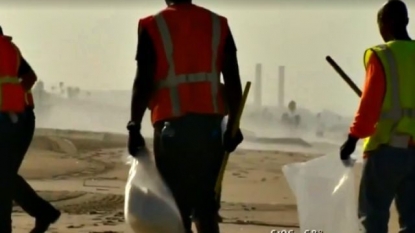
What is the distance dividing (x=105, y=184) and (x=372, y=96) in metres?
5.35

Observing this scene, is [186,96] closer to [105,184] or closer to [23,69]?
[23,69]

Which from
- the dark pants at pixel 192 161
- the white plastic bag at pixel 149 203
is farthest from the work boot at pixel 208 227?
the white plastic bag at pixel 149 203

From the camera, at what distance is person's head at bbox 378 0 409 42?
20.2ft

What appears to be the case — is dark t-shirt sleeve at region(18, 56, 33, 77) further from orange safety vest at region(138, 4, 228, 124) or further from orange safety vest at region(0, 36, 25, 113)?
orange safety vest at region(138, 4, 228, 124)

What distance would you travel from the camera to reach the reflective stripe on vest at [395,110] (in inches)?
237

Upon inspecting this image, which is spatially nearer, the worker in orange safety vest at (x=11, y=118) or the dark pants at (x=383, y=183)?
the dark pants at (x=383, y=183)

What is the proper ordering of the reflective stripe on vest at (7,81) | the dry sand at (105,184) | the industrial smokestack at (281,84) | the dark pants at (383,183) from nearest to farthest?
the dark pants at (383,183) < the reflective stripe on vest at (7,81) < the dry sand at (105,184) < the industrial smokestack at (281,84)

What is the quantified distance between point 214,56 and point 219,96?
0.66 ft

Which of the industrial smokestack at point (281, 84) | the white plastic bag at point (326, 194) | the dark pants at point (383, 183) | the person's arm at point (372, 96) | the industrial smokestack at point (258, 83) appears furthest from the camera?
the industrial smokestack at point (281, 84)

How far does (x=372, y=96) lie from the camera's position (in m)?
5.99

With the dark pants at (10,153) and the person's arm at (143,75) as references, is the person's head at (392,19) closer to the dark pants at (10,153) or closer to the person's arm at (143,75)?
the person's arm at (143,75)

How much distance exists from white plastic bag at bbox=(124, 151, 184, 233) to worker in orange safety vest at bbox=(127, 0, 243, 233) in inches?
1.8

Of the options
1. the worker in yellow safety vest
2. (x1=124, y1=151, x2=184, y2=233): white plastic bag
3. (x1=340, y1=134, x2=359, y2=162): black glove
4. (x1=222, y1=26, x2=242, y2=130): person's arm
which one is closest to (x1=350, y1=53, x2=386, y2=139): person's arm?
the worker in yellow safety vest

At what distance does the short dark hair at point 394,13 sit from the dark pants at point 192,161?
1095 mm
